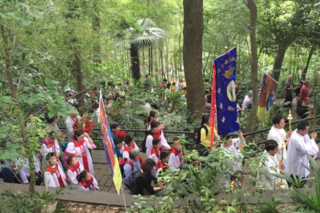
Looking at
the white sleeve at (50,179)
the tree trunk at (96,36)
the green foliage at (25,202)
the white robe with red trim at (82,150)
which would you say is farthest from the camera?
the tree trunk at (96,36)

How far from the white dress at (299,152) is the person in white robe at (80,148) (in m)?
4.11

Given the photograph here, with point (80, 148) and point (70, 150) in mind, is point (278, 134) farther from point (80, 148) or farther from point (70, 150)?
point (70, 150)

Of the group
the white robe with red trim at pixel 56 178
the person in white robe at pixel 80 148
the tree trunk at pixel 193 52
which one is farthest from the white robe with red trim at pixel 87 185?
the tree trunk at pixel 193 52

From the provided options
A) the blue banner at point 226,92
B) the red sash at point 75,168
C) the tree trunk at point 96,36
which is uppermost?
the tree trunk at point 96,36

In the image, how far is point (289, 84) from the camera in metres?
11.7

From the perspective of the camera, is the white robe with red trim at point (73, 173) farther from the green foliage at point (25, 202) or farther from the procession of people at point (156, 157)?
the green foliage at point (25, 202)

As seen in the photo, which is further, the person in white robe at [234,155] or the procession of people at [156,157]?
the procession of people at [156,157]

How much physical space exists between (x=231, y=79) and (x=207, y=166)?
2176 millimetres

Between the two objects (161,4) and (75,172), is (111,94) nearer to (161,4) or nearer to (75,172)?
(75,172)

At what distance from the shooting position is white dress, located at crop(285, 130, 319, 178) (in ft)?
16.0

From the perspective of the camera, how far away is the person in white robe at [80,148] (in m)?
5.60

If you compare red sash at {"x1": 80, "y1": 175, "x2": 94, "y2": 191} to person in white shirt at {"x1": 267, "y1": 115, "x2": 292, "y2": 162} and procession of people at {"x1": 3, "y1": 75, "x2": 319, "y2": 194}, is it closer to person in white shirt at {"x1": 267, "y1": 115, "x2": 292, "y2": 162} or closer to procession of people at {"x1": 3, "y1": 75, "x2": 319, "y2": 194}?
procession of people at {"x1": 3, "y1": 75, "x2": 319, "y2": 194}

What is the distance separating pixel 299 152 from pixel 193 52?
4702 mm

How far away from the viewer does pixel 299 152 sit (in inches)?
195
